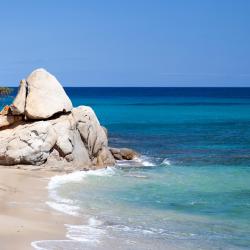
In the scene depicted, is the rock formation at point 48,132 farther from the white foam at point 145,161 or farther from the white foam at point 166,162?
the white foam at point 166,162

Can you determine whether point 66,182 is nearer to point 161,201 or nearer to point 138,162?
point 161,201

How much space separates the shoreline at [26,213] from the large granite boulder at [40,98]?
4.15 m

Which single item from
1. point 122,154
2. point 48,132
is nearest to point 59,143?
point 48,132

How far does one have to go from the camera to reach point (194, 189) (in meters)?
23.9

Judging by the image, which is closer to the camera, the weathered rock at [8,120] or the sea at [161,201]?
the sea at [161,201]

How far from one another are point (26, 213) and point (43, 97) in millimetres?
12358

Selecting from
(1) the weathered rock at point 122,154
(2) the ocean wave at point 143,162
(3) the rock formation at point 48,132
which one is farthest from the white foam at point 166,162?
(3) the rock formation at point 48,132

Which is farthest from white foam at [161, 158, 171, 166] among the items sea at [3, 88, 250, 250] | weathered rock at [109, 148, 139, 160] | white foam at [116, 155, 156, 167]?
weathered rock at [109, 148, 139, 160]

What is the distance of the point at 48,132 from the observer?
27.9m

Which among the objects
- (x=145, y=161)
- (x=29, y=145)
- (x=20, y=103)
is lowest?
(x=145, y=161)

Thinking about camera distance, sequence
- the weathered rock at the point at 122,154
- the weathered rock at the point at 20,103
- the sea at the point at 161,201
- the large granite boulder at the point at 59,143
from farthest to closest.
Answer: the weathered rock at the point at 122,154, the weathered rock at the point at 20,103, the large granite boulder at the point at 59,143, the sea at the point at 161,201

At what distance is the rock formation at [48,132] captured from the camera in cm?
2756

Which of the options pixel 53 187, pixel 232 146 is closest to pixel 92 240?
pixel 53 187

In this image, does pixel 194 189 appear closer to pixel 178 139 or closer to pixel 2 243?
pixel 2 243
